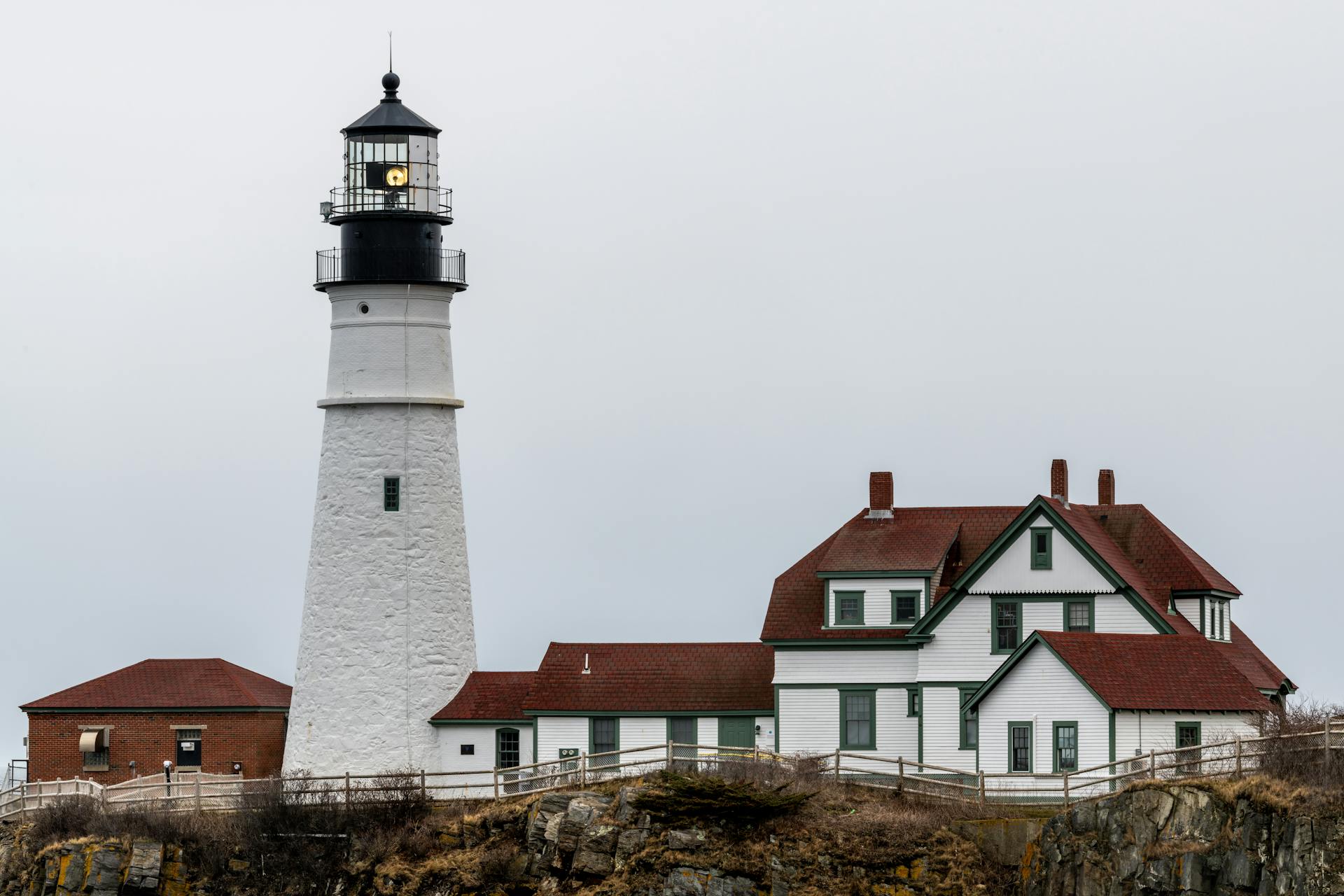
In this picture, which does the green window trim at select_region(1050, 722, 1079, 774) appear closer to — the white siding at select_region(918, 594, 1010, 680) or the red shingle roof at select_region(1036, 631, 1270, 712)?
the red shingle roof at select_region(1036, 631, 1270, 712)

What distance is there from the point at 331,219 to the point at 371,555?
281 inches

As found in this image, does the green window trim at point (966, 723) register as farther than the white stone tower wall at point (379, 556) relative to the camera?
No

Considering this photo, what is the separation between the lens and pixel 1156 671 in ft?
164

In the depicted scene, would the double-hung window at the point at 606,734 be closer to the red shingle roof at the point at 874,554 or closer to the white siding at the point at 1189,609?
the red shingle roof at the point at 874,554

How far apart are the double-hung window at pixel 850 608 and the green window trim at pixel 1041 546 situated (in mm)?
3664

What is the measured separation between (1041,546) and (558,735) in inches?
415

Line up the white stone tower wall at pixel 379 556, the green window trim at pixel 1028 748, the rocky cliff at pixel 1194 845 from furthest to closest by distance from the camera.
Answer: the white stone tower wall at pixel 379 556 → the green window trim at pixel 1028 748 → the rocky cliff at pixel 1194 845

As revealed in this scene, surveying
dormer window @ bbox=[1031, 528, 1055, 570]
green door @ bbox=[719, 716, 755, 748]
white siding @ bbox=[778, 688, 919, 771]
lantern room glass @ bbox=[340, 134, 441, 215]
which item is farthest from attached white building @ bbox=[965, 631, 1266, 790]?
lantern room glass @ bbox=[340, 134, 441, 215]

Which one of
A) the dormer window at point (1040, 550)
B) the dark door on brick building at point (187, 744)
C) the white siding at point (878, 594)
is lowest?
the dark door on brick building at point (187, 744)

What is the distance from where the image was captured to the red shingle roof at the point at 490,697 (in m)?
55.8

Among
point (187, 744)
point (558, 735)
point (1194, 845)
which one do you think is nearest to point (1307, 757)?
point (1194, 845)

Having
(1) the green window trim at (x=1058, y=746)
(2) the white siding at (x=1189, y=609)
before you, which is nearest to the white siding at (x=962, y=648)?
(1) the green window trim at (x=1058, y=746)

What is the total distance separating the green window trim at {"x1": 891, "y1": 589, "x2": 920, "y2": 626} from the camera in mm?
53906

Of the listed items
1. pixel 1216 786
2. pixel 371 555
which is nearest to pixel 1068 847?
pixel 1216 786
